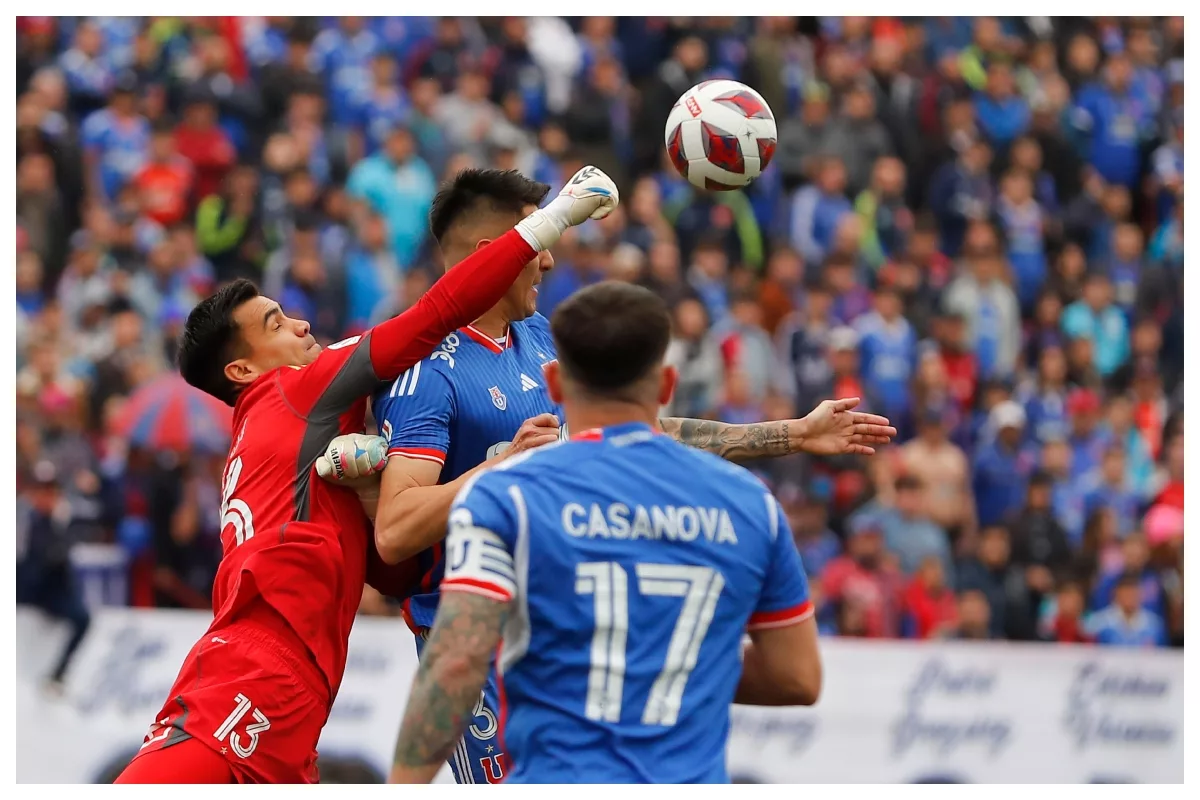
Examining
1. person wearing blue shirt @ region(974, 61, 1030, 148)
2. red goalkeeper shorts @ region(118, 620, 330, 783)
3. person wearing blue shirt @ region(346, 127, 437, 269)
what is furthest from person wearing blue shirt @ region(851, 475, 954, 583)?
red goalkeeper shorts @ region(118, 620, 330, 783)

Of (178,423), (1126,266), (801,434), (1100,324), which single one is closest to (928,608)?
(1100,324)

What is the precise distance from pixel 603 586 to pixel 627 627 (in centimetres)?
12

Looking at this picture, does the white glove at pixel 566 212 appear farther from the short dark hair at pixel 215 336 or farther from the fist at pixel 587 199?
the short dark hair at pixel 215 336

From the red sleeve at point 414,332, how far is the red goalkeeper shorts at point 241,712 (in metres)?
0.87

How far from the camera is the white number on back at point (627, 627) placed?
13.8 ft

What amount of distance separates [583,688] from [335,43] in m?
14.4

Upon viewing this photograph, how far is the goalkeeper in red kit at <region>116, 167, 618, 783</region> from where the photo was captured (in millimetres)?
6027

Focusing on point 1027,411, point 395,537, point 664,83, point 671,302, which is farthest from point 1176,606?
point 395,537

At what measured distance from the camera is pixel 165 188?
16234 millimetres

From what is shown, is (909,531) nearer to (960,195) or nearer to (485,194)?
(960,195)

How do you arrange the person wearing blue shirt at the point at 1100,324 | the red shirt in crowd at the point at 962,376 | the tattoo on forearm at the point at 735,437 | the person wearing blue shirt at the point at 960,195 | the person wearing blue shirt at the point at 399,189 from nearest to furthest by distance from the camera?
the tattoo on forearm at the point at 735,437, the red shirt in crowd at the point at 962,376, the person wearing blue shirt at the point at 399,189, the person wearing blue shirt at the point at 1100,324, the person wearing blue shirt at the point at 960,195

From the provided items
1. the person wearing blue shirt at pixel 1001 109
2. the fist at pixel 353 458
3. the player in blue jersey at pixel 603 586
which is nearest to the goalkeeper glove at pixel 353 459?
the fist at pixel 353 458

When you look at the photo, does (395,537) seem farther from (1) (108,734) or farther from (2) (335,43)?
(2) (335,43)

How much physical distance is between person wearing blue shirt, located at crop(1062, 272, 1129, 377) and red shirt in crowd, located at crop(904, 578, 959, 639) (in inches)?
152
